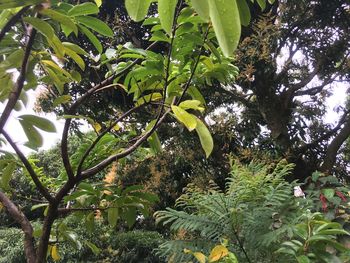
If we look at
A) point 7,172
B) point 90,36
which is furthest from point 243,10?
point 7,172

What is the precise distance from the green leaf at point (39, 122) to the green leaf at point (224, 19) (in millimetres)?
735

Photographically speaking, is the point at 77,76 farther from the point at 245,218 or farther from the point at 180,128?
the point at 180,128

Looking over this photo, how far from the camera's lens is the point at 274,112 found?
10.8 feet

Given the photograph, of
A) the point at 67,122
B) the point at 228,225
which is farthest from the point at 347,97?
the point at 67,122

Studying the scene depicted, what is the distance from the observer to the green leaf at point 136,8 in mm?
473

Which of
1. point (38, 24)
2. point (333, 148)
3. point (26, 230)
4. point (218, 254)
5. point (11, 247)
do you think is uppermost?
point (38, 24)

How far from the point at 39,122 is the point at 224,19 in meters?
0.75

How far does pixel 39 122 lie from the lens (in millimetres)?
1017

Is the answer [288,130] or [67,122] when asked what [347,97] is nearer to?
[288,130]

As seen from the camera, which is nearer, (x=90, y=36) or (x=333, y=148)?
(x=90, y=36)

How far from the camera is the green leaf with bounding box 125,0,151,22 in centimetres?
47

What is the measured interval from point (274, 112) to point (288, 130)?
0.22 m

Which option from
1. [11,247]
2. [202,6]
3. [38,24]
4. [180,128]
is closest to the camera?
[202,6]

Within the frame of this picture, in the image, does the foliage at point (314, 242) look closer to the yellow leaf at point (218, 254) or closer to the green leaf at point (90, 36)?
the yellow leaf at point (218, 254)
